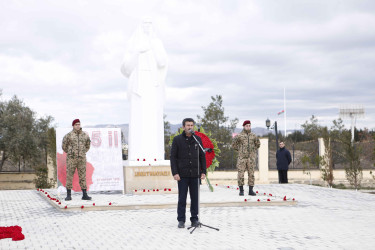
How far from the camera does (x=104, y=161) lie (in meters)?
13.5

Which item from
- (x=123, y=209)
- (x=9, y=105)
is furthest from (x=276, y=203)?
(x=9, y=105)

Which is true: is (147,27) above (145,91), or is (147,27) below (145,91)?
above

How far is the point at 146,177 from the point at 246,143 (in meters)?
3.39

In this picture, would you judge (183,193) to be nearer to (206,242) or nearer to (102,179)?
(206,242)

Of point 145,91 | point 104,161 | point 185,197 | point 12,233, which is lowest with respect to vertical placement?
point 12,233

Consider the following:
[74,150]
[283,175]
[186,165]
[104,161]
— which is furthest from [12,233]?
[283,175]

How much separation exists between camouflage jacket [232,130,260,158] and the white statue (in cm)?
327

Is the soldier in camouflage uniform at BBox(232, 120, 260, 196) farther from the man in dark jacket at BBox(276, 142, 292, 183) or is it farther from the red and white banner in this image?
the man in dark jacket at BBox(276, 142, 292, 183)

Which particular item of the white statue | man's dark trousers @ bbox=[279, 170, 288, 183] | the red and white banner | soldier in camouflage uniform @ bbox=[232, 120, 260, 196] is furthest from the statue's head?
man's dark trousers @ bbox=[279, 170, 288, 183]

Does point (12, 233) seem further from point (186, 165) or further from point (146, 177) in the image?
point (146, 177)

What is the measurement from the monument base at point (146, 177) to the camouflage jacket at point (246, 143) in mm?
2756

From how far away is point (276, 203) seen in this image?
1065 cm

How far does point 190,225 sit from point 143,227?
2.47 ft

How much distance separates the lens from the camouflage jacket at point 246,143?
11797 millimetres
